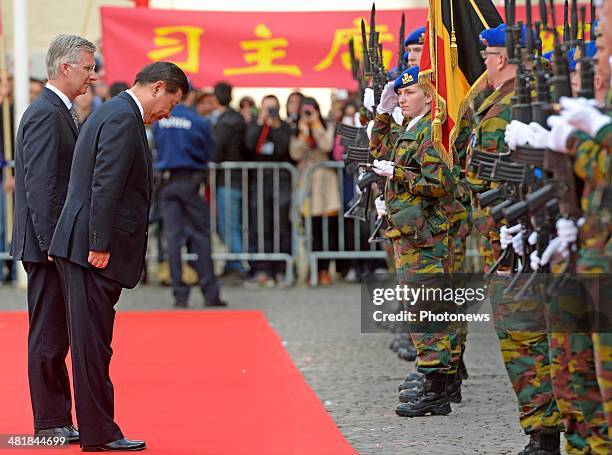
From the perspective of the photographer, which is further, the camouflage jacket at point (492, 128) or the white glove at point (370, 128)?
the white glove at point (370, 128)

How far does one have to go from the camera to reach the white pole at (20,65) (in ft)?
48.6

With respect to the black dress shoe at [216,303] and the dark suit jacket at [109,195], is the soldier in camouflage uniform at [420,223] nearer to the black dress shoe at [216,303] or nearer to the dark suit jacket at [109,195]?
the dark suit jacket at [109,195]

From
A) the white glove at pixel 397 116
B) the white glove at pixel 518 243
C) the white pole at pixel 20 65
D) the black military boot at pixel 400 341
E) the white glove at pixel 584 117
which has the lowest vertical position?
the black military boot at pixel 400 341

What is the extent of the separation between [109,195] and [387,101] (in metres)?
2.81

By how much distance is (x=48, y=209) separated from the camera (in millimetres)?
7039

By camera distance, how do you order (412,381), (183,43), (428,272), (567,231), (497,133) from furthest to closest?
1. (183,43)
2. (412,381)
3. (428,272)
4. (497,133)
5. (567,231)

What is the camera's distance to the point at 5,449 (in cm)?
692

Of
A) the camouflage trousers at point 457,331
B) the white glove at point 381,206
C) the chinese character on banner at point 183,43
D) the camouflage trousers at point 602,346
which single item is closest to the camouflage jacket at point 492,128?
the camouflage trousers at point 602,346

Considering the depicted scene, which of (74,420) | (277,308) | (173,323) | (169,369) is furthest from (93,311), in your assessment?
(277,308)

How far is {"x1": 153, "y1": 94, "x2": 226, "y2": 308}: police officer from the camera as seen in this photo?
13633mm

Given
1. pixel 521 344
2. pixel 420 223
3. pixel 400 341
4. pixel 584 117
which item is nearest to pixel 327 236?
pixel 400 341

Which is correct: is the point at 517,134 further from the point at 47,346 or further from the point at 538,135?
the point at 47,346

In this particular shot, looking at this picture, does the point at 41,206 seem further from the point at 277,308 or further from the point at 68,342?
the point at 277,308

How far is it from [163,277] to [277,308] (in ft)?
8.41
